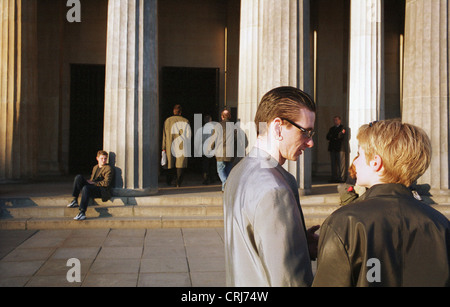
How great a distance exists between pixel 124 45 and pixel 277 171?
10.1m

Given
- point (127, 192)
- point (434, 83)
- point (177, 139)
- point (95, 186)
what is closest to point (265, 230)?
point (95, 186)

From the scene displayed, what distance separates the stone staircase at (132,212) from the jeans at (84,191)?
0.30m

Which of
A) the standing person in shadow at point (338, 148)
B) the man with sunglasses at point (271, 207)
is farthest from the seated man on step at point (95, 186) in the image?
the man with sunglasses at point (271, 207)

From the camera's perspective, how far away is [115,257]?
7.57 meters

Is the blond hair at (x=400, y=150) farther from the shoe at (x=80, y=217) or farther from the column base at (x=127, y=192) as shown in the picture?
the column base at (x=127, y=192)

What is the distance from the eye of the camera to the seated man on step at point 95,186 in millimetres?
10117

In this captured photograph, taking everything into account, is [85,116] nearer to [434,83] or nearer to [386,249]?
[434,83]

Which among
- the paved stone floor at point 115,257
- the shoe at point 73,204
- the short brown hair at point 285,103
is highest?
the short brown hair at point 285,103

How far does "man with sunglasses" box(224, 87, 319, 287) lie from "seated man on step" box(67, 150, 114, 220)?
27.6ft

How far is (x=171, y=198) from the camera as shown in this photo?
11281mm

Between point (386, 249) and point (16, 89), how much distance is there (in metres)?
14.6

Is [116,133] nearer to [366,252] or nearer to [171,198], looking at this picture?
[171,198]

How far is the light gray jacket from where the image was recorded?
1881 millimetres

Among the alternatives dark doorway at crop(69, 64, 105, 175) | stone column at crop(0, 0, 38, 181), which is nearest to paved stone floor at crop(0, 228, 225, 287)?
stone column at crop(0, 0, 38, 181)
